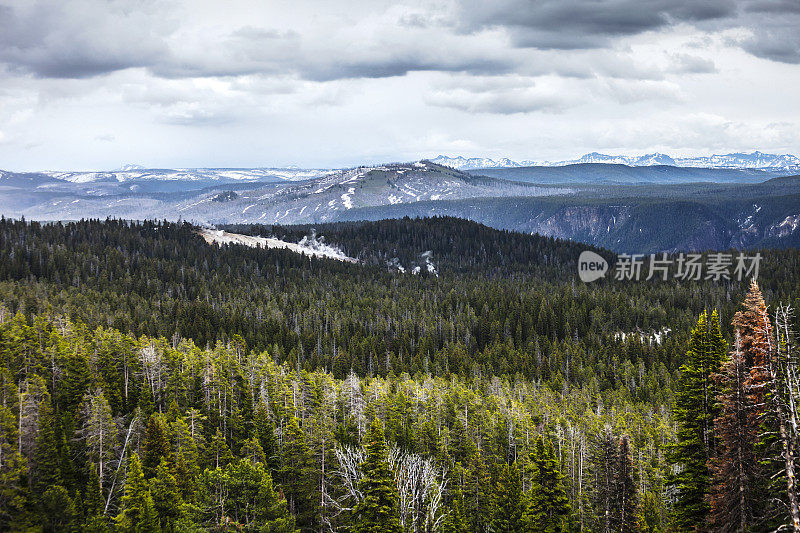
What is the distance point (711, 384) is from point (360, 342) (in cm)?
13999

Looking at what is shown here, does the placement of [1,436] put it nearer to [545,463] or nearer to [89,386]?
[89,386]

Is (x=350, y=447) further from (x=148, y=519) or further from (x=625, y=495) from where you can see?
(x=625, y=495)

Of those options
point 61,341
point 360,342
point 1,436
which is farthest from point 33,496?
point 360,342

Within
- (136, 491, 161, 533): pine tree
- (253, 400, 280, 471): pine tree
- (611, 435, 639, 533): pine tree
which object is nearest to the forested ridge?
(611, 435, 639, 533): pine tree

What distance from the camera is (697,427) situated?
128 feet

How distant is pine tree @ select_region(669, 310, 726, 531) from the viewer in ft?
123

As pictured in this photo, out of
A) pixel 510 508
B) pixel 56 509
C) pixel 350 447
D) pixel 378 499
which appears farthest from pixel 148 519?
pixel 510 508

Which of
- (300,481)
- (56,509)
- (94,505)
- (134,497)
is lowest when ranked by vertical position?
(56,509)

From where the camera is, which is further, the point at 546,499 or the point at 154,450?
the point at 154,450

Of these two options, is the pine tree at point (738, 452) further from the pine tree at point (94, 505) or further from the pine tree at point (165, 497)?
the pine tree at point (94, 505)

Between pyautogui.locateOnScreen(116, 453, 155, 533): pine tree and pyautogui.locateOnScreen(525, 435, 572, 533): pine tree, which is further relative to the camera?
pyautogui.locateOnScreen(116, 453, 155, 533): pine tree

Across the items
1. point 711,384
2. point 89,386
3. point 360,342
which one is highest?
point 711,384

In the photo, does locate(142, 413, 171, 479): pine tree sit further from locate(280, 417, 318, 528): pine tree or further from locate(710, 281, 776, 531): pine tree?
locate(710, 281, 776, 531): pine tree

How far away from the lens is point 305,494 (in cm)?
5747
